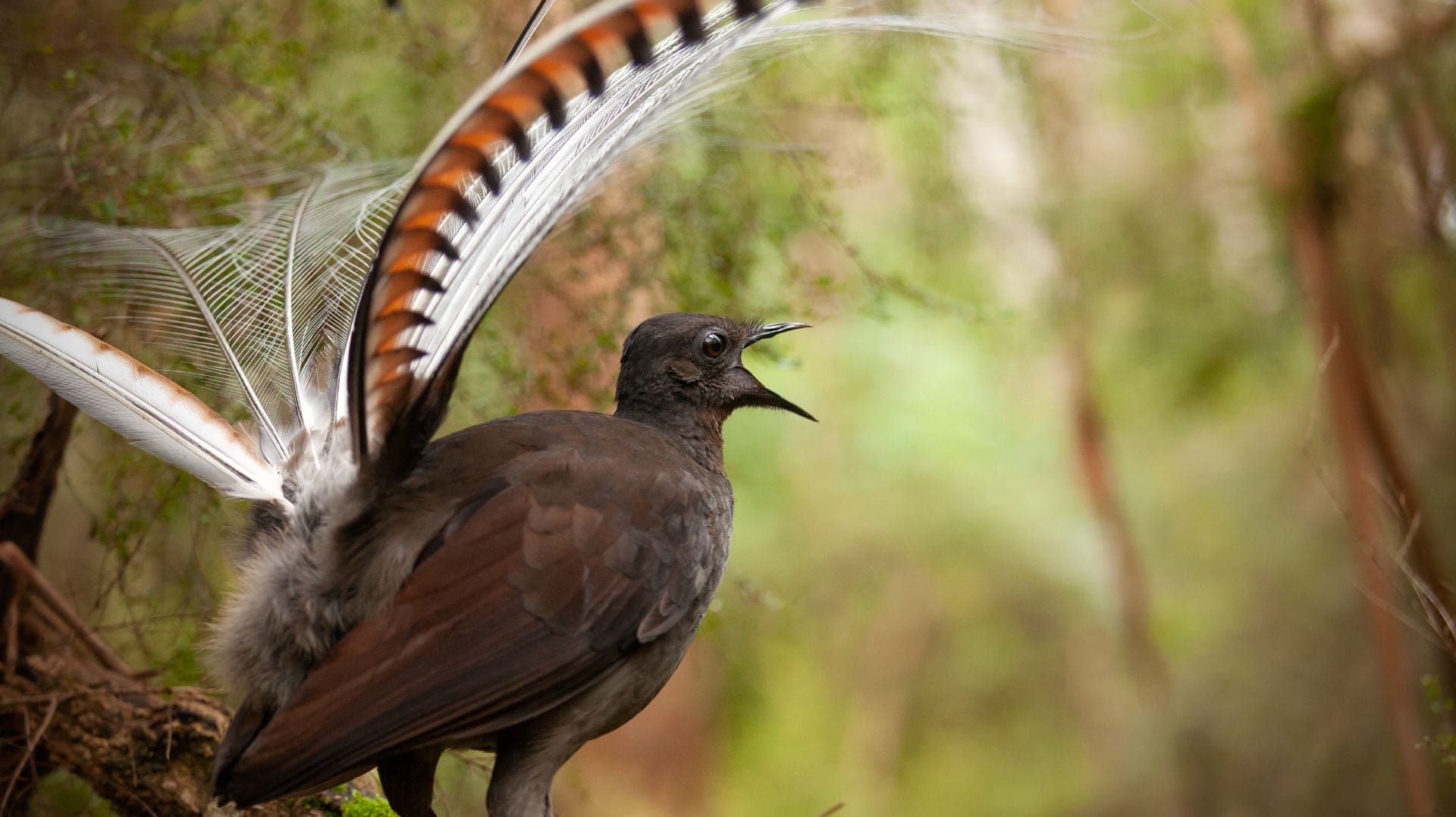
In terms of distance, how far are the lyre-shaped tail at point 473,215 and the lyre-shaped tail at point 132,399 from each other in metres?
0.44

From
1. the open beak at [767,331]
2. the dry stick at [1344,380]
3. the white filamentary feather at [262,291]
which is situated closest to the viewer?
the white filamentary feather at [262,291]

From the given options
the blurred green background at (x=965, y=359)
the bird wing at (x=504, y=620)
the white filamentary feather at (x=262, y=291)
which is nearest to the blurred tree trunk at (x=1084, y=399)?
the blurred green background at (x=965, y=359)

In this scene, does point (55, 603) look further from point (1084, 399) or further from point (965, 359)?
point (965, 359)

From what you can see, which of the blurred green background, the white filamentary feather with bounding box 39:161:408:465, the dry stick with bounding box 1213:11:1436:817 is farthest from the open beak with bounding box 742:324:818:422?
the dry stick with bounding box 1213:11:1436:817

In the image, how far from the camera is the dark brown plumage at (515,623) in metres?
2.21

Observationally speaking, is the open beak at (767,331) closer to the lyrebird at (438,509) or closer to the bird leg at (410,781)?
the lyrebird at (438,509)

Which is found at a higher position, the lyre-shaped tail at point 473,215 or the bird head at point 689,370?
the lyre-shaped tail at point 473,215

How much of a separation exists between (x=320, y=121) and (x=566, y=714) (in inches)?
98.5

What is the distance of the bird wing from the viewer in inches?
85.9

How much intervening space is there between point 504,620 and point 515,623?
0.02m

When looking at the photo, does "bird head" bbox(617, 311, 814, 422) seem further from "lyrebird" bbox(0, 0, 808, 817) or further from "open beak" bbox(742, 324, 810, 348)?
"lyrebird" bbox(0, 0, 808, 817)

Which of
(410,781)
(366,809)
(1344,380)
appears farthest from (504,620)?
(1344,380)

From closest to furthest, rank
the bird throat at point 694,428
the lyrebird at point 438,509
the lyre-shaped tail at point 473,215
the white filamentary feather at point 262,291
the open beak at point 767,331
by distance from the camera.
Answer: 1. the lyre-shaped tail at point 473,215
2. the lyrebird at point 438,509
3. the white filamentary feather at point 262,291
4. the bird throat at point 694,428
5. the open beak at point 767,331

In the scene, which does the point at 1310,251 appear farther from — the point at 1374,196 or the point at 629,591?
the point at 629,591
